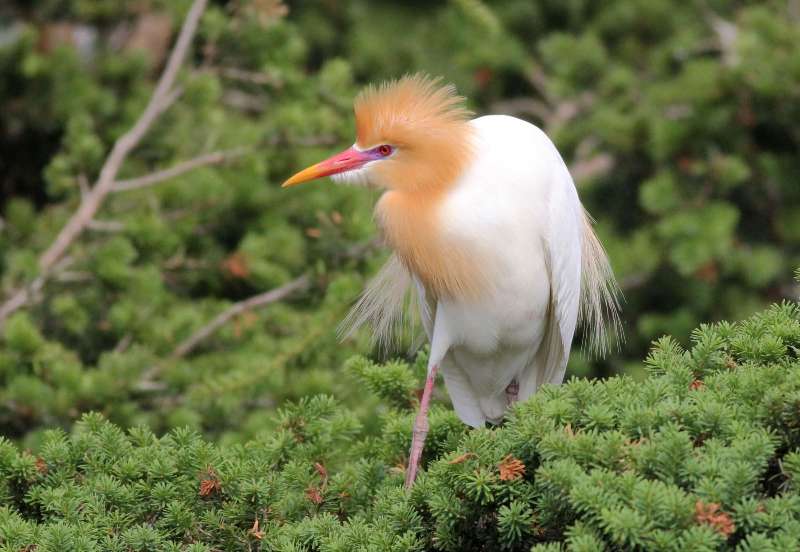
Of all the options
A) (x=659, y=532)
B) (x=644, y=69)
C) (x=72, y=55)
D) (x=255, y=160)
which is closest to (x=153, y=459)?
(x=659, y=532)

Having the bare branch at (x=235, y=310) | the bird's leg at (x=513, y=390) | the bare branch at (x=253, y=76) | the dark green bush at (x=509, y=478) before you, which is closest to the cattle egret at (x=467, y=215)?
the bird's leg at (x=513, y=390)

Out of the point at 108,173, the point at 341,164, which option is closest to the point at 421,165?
the point at 341,164

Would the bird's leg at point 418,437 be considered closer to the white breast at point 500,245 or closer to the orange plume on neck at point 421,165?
the white breast at point 500,245

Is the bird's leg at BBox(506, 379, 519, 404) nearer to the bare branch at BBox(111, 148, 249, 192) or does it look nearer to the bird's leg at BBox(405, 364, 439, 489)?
the bird's leg at BBox(405, 364, 439, 489)

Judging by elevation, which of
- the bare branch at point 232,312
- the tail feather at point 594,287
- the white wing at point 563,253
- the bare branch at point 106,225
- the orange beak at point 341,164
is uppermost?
the orange beak at point 341,164

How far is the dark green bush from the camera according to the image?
6.11ft

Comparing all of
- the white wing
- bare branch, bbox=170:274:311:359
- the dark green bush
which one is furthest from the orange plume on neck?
bare branch, bbox=170:274:311:359

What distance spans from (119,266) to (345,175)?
4.89ft

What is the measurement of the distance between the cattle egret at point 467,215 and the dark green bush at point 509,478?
1.14ft

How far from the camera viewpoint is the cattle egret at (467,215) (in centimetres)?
288

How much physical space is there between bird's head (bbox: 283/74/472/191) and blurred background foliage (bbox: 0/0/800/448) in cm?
97

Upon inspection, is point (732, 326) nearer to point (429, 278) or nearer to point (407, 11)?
point (429, 278)

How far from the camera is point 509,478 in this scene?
6.86 ft

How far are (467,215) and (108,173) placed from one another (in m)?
2.06
